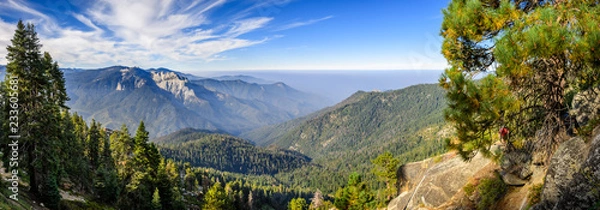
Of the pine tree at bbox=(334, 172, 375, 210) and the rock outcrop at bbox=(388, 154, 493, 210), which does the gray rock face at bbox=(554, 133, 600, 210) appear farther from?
the pine tree at bbox=(334, 172, 375, 210)

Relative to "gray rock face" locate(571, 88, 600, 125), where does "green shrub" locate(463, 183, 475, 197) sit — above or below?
below

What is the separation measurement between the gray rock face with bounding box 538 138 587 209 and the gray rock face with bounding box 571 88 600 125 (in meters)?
1.08

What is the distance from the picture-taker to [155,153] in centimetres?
4016

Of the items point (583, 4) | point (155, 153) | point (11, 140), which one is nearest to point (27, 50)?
point (11, 140)

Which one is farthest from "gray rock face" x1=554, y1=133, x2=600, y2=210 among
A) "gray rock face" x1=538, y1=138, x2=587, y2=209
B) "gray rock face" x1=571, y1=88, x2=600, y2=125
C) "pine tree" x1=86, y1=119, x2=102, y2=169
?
"pine tree" x1=86, y1=119, x2=102, y2=169

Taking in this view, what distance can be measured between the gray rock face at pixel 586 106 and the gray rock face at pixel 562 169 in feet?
3.53

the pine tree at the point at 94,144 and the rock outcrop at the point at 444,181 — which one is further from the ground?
the rock outcrop at the point at 444,181

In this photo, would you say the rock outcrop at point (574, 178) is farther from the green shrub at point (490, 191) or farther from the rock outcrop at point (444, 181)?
the rock outcrop at point (444, 181)

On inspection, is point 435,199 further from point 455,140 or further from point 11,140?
point 11,140

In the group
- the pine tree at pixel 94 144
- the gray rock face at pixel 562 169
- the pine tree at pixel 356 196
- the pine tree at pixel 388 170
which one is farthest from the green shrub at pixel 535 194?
the pine tree at pixel 94 144

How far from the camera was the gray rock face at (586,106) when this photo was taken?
9.67m

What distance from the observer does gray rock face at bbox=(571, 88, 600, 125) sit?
9672 mm

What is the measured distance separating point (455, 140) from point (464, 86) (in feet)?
11.1

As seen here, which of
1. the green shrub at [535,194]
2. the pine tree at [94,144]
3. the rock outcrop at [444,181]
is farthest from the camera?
the pine tree at [94,144]
